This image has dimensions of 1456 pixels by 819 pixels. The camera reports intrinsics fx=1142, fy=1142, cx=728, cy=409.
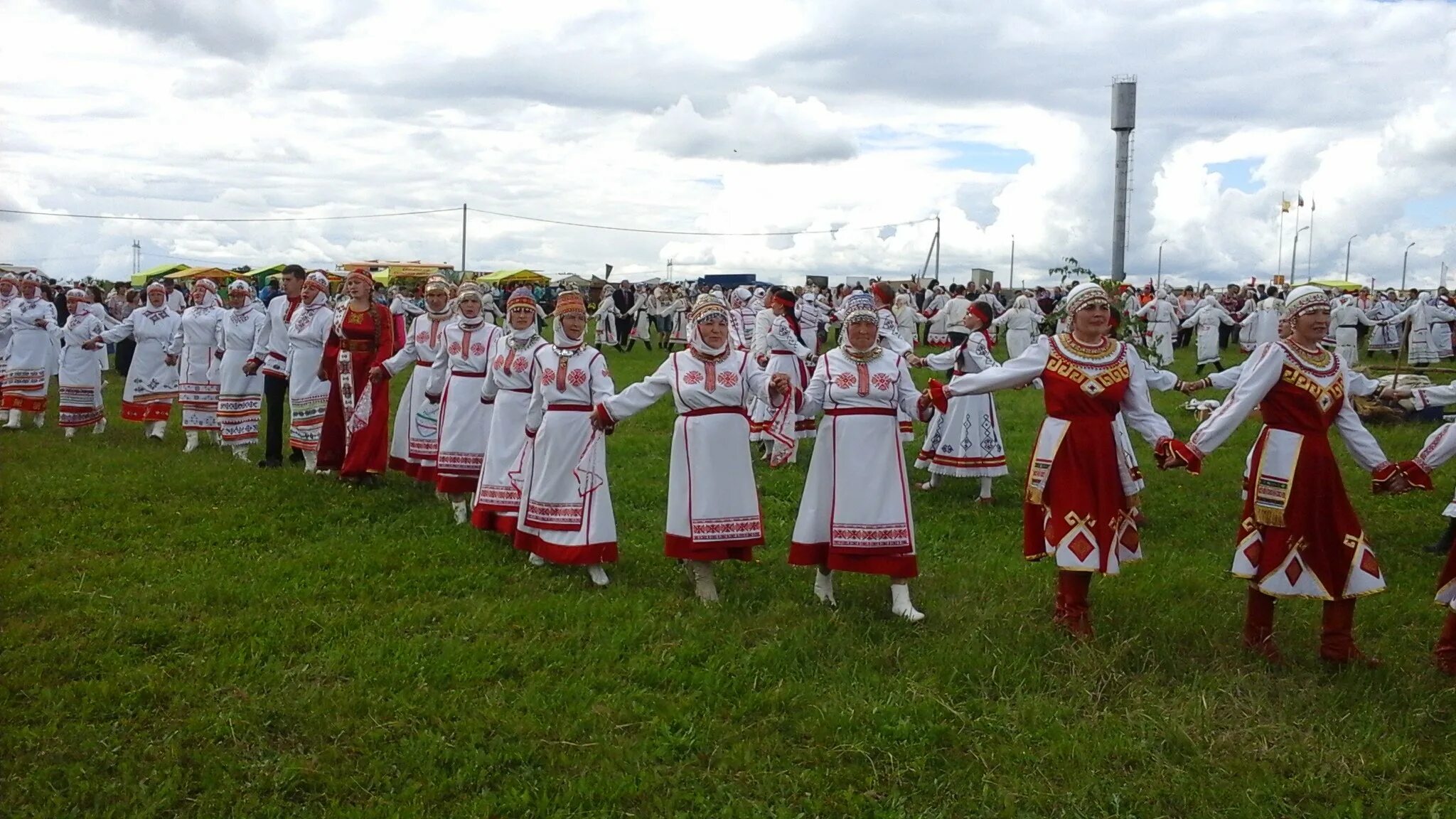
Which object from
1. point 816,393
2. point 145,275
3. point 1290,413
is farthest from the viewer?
point 145,275

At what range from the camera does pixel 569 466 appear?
23.4ft

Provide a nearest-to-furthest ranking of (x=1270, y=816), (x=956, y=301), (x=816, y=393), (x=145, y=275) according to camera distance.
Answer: (x=1270, y=816) → (x=816, y=393) → (x=956, y=301) → (x=145, y=275)

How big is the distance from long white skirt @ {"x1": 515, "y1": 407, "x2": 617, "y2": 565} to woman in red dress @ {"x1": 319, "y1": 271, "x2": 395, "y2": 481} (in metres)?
3.03

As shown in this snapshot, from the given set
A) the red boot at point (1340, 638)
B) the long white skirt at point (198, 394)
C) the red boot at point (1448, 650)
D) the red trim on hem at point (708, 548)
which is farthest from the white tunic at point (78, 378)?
the red boot at point (1448, 650)

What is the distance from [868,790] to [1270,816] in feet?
4.88

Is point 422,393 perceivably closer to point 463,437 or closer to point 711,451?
point 463,437

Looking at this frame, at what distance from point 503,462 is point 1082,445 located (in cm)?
405

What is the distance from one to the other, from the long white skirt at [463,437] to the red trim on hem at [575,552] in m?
1.60

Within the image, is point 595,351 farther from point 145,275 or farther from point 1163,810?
point 145,275

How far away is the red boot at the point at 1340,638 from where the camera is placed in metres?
5.62

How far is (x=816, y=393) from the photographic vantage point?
6.52 meters

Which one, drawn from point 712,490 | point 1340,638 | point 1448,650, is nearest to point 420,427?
point 712,490

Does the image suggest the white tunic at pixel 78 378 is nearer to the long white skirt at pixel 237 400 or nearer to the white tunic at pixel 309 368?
the long white skirt at pixel 237 400

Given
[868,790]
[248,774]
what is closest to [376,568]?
[248,774]
